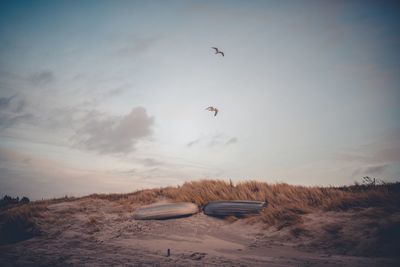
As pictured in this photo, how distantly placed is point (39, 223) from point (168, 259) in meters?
6.13

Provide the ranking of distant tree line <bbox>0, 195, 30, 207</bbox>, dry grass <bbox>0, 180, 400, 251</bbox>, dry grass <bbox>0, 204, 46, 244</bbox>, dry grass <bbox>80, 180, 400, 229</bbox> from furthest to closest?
distant tree line <bbox>0, 195, 30, 207</bbox>
dry grass <bbox>0, 204, 46, 244</bbox>
dry grass <bbox>80, 180, 400, 229</bbox>
dry grass <bbox>0, 180, 400, 251</bbox>

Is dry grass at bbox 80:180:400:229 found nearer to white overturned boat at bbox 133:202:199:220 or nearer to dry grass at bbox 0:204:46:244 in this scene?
white overturned boat at bbox 133:202:199:220

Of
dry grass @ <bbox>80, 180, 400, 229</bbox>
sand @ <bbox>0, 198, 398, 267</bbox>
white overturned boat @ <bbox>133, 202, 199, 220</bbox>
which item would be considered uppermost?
dry grass @ <bbox>80, 180, 400, 229</bbox>

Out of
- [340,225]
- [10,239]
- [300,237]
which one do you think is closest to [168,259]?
[300,237]

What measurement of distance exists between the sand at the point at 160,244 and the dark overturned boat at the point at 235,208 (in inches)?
10.6

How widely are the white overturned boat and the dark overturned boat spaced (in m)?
0.58

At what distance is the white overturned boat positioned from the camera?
9570 millimetres

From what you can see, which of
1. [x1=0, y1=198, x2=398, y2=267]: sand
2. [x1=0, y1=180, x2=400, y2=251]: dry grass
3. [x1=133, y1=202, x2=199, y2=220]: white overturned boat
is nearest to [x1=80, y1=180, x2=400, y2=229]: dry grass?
[x1=0, y1=180, x2=400, y2=251]: dry grass

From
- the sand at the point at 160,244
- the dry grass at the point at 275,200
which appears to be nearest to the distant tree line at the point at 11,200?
the dry grass at the point at 275,200

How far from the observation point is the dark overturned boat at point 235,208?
9125 mm

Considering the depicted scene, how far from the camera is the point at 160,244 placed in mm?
7672

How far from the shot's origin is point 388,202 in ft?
24.8

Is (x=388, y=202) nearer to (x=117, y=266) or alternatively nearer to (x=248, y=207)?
(x=248, y=207)

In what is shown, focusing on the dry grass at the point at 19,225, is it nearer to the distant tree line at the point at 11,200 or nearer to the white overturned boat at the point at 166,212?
the white overturned boat at the point at 166,212
